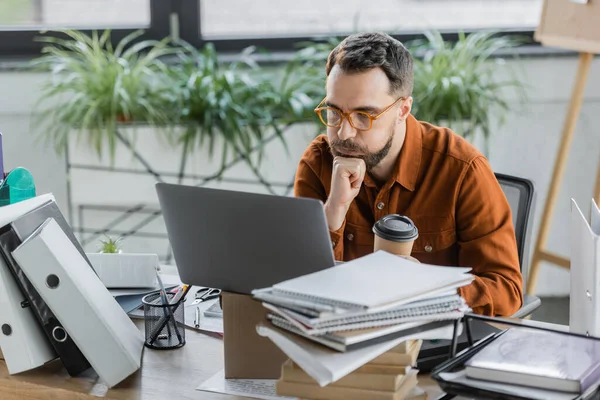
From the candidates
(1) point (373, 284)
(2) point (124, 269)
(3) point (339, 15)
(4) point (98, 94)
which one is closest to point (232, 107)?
(4) point (98, 94)

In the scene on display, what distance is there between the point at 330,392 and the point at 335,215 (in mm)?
731

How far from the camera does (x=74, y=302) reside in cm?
151

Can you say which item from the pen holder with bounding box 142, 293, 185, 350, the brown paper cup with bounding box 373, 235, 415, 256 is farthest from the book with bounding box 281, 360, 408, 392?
the pen holder with bounding box 142, 293, 185, 350

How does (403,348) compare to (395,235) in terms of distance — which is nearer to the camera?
(403,348)

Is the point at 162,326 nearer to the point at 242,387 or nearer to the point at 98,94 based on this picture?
the point at 242,387

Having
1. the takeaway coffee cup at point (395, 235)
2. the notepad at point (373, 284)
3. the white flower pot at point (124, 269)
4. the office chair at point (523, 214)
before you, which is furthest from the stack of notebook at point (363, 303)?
the office chair at point (523, 214)

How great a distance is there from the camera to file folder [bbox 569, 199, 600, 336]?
1.39 m

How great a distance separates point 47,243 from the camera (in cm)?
149

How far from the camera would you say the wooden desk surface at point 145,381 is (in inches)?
57.8

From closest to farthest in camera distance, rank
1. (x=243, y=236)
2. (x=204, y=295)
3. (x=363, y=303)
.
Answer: (x=363, y=303)
(x=243, y=236)
(x=204, y=295)

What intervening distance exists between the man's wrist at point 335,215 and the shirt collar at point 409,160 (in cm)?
16

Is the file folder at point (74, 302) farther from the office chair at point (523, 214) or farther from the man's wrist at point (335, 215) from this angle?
the office chair at point (523, 214)

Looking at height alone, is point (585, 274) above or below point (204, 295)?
above

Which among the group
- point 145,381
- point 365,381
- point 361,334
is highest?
point 361,334
